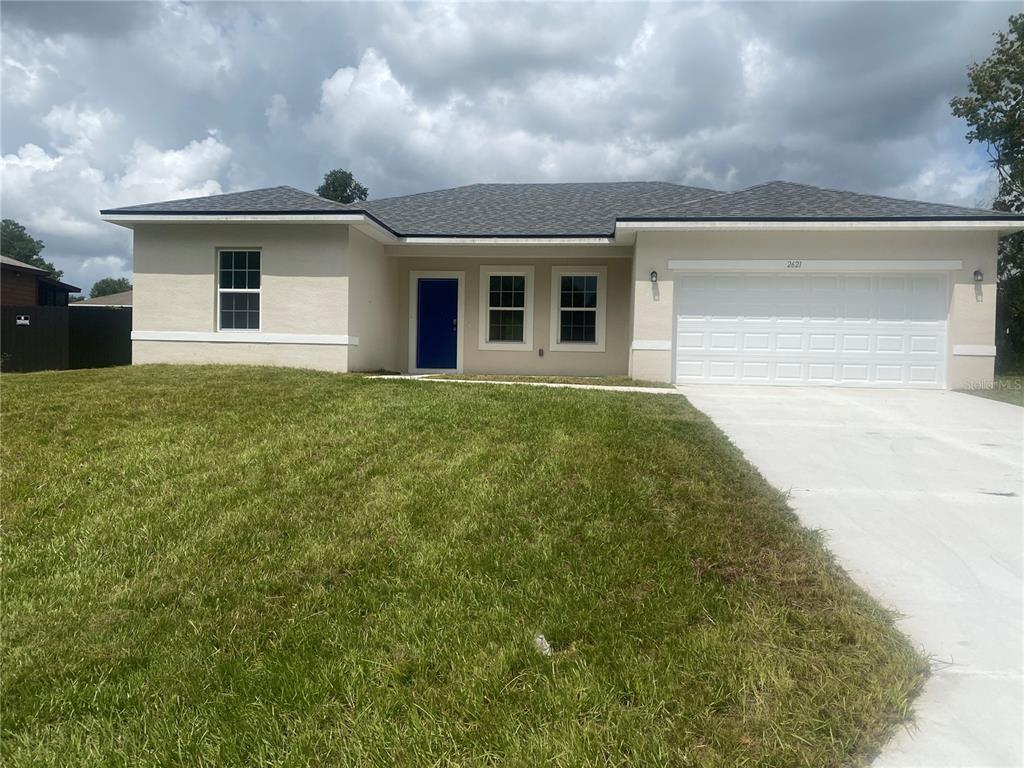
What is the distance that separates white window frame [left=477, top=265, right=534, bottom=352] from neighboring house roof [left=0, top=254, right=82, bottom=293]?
23578mm

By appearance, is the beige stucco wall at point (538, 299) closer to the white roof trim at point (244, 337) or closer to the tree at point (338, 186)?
the white roof trim at point (244, 337)

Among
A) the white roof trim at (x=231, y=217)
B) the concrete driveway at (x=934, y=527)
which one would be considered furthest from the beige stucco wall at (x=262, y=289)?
the concrete driveway at (x=934, y=527)

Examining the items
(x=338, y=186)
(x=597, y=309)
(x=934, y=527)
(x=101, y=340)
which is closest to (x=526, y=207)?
(x=597, y=309)

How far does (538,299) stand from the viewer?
14.2 m

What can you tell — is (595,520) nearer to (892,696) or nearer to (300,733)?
(892,696)

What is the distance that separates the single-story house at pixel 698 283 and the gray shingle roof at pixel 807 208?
0.05m

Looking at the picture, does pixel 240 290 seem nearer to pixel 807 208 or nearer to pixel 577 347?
pixel 577 347

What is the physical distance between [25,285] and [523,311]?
1025 inches

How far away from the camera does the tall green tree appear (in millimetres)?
19828

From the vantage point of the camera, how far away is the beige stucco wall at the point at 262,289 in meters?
11.9

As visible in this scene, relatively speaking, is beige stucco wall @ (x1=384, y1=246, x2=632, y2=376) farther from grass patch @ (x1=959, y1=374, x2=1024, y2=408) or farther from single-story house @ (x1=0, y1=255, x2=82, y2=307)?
single-story house @ (x1=0, y1=255, x2=82, y2=307)

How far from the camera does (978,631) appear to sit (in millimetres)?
2682

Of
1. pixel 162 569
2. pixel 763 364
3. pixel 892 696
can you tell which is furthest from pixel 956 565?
pixel 763 364

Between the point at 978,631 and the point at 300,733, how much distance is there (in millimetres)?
2874
